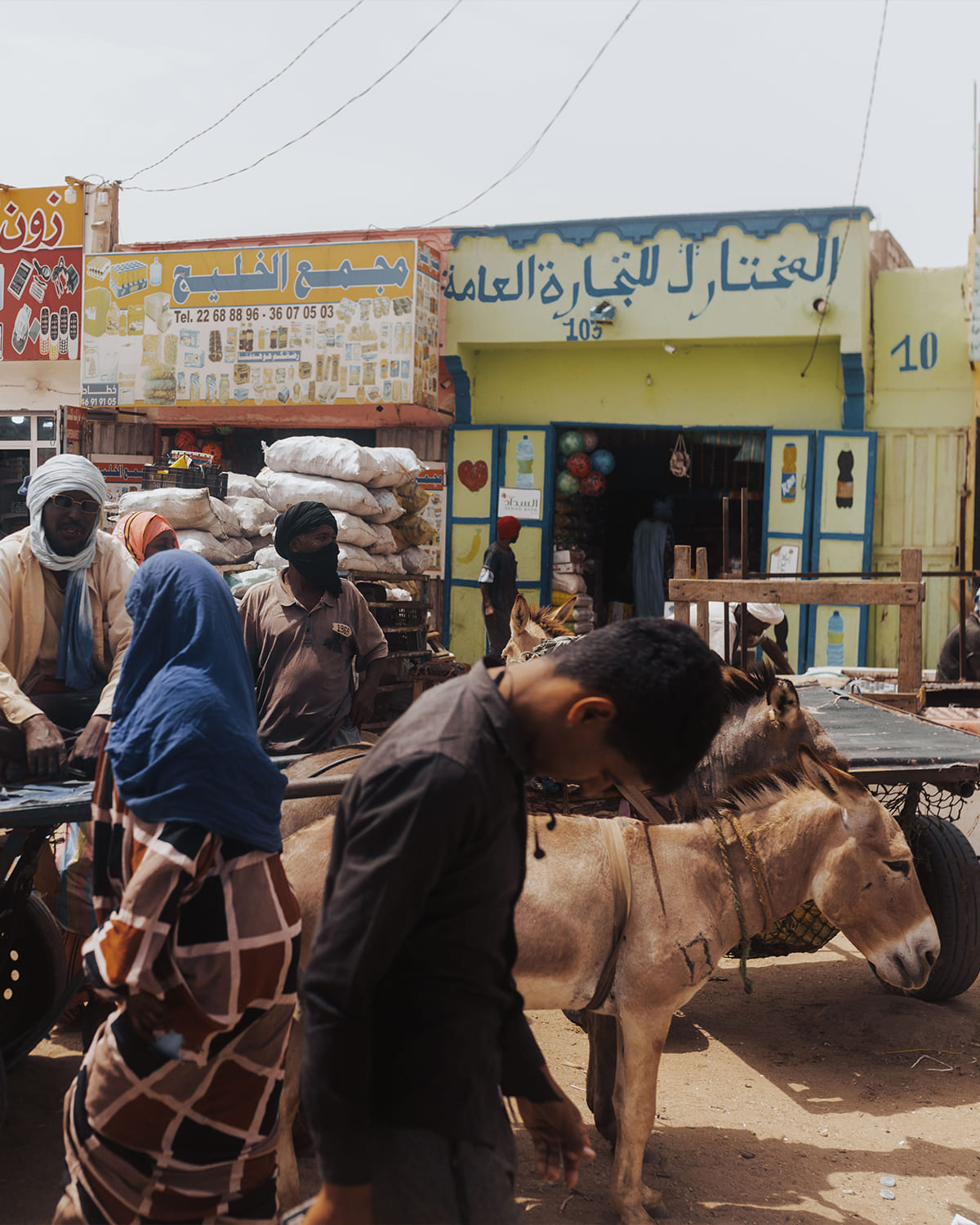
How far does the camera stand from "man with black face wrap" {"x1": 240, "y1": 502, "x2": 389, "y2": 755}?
5.26 meters

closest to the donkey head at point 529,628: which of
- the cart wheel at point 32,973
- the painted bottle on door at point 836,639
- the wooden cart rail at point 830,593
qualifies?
the wooden cart rail at point 830,593

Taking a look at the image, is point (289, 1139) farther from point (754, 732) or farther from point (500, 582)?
point (500, 582)

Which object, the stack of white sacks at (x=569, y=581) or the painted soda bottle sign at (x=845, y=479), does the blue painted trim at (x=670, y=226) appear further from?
the stack of white sacks at (x=569, y=581)

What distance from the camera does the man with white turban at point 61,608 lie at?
4242mm

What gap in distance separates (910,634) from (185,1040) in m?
4.80

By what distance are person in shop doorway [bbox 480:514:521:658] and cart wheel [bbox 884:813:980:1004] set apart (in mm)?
7623

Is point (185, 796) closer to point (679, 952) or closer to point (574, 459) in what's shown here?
point (679, 952)

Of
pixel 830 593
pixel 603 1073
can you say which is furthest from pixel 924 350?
pixel 603 1073

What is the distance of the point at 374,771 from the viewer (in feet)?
5.81

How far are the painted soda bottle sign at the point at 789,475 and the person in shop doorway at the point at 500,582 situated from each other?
3.06 m

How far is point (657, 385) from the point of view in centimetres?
1413

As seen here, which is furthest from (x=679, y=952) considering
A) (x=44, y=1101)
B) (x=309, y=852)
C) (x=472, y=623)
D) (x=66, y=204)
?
(x=66, y=204)

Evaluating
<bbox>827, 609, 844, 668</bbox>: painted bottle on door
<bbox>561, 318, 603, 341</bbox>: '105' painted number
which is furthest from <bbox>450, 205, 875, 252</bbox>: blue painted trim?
<bbox>827, 609, 844, 668</bbox>: painted bottle on door

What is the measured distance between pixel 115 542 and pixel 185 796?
238 centimetres
